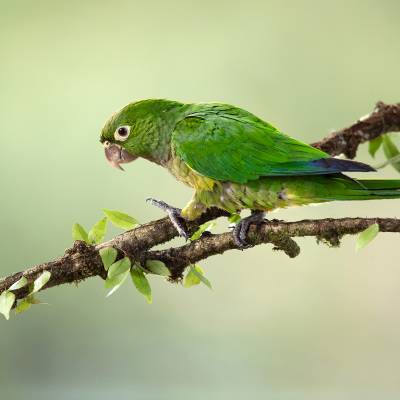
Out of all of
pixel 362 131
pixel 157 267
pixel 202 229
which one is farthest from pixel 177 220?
pixel 362 131

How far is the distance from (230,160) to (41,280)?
594 millimetres

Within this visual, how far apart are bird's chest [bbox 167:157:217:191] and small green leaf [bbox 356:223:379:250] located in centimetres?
55

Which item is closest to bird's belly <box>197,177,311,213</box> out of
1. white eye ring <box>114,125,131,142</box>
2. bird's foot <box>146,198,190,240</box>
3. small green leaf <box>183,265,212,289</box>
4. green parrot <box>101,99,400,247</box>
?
green parrot <box>101,99,400,247</box>

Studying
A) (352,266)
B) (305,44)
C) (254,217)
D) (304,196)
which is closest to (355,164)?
(304,196)

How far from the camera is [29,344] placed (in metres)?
3.85

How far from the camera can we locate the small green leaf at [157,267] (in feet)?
5.31

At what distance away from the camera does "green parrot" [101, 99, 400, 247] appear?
162 centimetres

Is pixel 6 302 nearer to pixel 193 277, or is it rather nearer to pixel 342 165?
pixel 193 277

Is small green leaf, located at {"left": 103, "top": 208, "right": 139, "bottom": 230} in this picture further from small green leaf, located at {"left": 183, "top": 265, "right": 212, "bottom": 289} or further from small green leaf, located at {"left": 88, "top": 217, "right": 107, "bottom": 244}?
small green leaf, located at {"left": 183, "top": 265, "right": 212, "bottom": 289}

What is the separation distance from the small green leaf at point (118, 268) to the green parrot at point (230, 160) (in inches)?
8.2

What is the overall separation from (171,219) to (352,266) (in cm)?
218

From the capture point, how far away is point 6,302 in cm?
156

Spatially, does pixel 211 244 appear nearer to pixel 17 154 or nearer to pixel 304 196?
pixel 304 196

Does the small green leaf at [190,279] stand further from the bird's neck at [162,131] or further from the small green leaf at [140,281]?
the bird's neck at [162,131]
